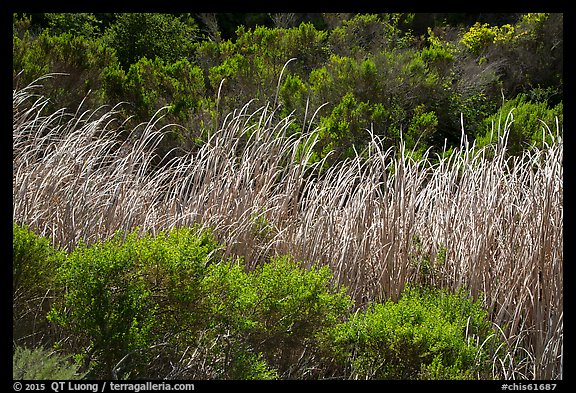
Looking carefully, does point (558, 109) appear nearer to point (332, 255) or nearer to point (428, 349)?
point (332, 255)

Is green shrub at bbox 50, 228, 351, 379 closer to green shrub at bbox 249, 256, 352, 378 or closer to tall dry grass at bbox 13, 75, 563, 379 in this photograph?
green shrub at bbox 249, 256, 352, 378

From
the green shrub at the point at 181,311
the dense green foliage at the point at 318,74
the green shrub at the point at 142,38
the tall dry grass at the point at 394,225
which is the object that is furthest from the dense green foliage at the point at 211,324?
the green shrub at the point at 142,38

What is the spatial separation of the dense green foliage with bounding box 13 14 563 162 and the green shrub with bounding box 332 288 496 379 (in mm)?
2646

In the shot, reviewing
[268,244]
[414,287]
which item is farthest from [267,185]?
[414,287]

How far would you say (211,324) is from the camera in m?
2.44

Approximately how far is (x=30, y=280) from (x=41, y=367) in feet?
1.51

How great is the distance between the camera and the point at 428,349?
8.20 feet

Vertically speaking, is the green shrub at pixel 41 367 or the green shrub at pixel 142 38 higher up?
the green shrub at pixel 142 38

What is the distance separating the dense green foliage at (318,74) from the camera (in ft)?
20.8

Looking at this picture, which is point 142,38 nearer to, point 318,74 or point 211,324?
point 318,74

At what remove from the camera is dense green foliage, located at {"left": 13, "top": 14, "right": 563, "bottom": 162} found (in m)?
6.35

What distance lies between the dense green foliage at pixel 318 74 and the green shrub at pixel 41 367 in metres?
3.09

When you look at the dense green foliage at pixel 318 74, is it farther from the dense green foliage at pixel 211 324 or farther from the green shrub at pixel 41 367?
the green shrub at pixel 41 367

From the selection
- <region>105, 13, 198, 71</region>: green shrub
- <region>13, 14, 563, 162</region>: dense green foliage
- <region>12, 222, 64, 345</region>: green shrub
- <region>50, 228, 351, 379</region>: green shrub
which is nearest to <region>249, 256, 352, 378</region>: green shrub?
<region>50, 228, 351, 379</region>: green shrub
